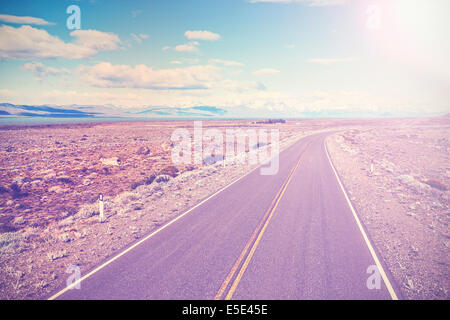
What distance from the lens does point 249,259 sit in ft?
23.4

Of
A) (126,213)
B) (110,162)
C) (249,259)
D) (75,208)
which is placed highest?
(110,162)

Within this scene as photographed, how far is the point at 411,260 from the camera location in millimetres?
7484

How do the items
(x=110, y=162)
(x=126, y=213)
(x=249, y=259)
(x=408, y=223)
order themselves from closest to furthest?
(x=249, y=259), (x=408, y=223), (x=126, y=213), (x=110, y=162)

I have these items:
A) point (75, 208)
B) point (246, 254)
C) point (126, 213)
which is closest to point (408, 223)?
point (246, 254)

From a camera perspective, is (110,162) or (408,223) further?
(110,162)

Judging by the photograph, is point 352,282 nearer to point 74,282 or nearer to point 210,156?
point 74,282

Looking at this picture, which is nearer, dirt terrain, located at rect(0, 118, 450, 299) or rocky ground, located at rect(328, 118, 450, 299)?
rocky ground, located at rect(328, 118, 450, 299)

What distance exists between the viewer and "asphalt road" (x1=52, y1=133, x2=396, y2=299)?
229 inches

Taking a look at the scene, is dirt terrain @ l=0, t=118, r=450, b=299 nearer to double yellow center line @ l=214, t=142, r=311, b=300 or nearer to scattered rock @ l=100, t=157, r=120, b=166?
scattered rock @ l=100, t=157, r=120, b=166

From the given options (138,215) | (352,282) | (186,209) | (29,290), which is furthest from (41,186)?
(352,282)

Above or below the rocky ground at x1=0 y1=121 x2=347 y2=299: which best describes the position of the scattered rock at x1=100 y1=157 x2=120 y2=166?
above

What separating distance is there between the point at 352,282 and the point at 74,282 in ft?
24.2

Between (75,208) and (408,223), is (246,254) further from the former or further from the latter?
(75,208)

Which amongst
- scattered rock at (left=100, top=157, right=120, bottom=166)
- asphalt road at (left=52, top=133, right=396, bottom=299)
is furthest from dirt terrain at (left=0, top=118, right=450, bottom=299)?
asphalt road at (left=52, top=133, right=396, bottom=299)
